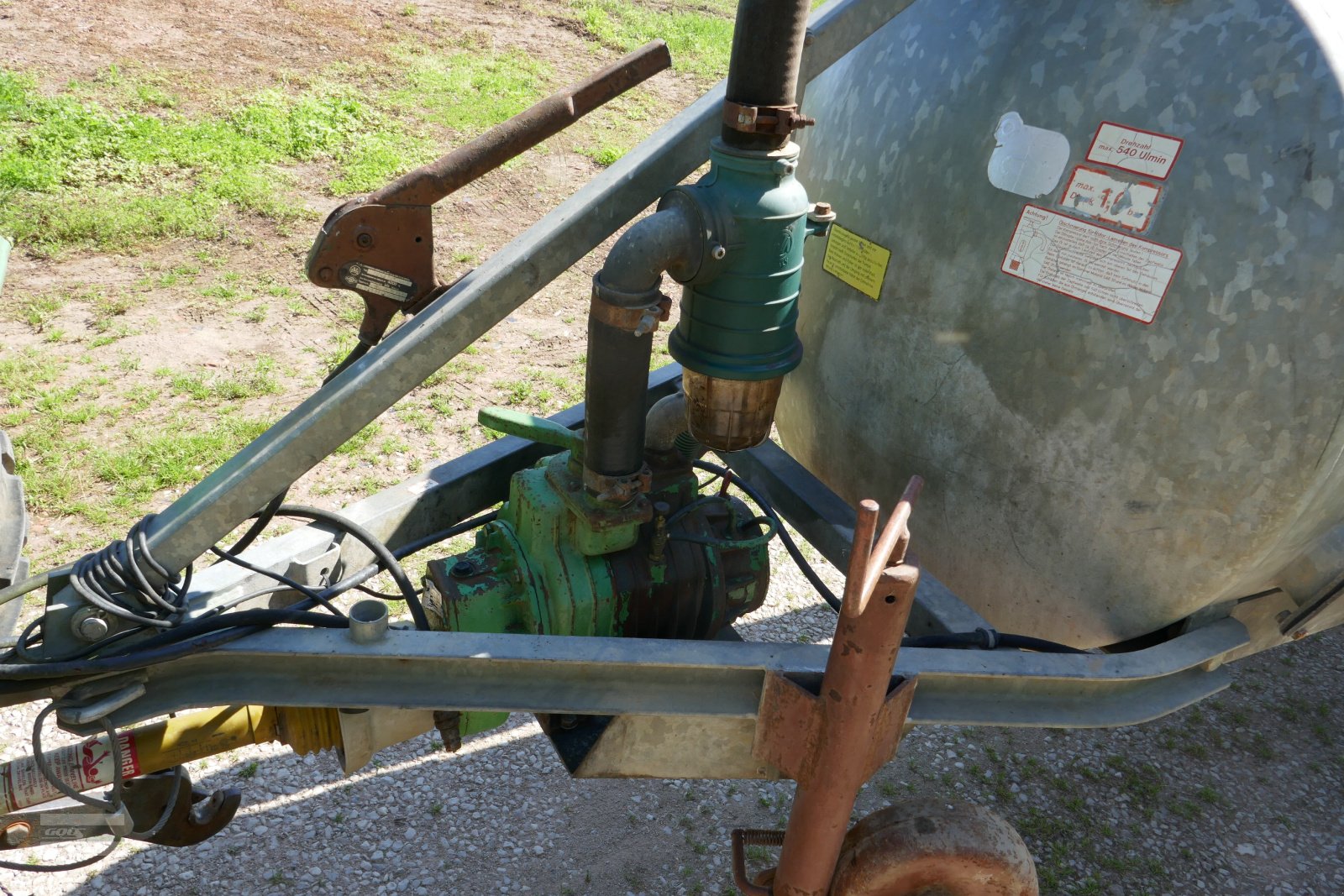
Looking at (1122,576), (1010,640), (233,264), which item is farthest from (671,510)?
(233,264)

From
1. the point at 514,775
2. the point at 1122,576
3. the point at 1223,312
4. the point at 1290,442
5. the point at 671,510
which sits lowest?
the point at 514,775

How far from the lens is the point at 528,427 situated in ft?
6.59

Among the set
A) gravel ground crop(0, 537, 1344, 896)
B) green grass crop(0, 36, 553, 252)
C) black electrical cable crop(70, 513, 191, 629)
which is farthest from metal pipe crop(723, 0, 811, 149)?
green grass crop(0, 36, 553, 252)

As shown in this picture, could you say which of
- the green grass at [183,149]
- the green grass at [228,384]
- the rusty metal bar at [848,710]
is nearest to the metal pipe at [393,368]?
the rusty metal bar at [848,710]

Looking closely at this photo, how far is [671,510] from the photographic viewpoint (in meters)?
2.31

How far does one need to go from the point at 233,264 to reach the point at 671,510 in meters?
4.19

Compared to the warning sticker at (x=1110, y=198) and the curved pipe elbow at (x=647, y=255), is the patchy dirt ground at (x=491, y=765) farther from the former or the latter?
the warning sticker at (x=1110, y=198)

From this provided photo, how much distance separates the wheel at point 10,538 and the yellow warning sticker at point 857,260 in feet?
5.36

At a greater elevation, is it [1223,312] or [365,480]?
[1223,312]

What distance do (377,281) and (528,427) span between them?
15.1 inches

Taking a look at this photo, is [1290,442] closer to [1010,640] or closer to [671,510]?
[1010,640]

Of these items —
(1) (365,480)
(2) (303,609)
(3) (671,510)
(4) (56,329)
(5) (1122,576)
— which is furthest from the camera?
(4) (56,329)

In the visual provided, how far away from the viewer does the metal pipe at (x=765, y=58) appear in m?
1.65

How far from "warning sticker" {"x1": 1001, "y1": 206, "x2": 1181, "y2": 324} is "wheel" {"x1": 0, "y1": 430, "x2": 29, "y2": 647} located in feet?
5.96
